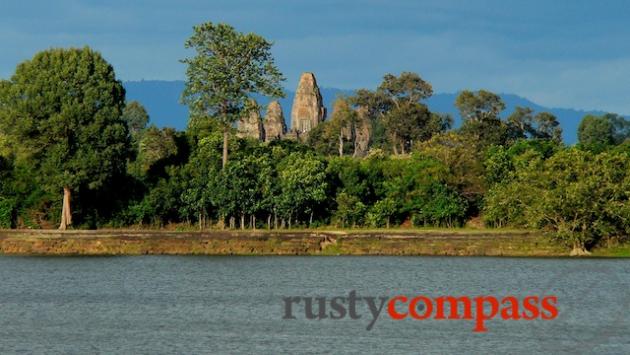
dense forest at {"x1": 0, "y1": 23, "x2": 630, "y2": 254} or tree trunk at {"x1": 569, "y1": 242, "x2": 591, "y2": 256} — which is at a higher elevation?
dense forest at {"x1": 0, "y1": 23, "x2": 630, "y2": 254}

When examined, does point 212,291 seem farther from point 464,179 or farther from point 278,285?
point 464,179

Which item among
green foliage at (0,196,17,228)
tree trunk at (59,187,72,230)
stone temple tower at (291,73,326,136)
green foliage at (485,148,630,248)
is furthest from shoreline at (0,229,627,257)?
stone temple tower at (291,73,326,136)

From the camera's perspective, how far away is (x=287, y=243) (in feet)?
262

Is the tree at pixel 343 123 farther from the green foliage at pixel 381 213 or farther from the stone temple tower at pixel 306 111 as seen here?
the green foliage at pixel 381 213

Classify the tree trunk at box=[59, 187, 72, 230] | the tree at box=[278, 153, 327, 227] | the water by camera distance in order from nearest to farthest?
the water
the tree at box=[278, 153, 327, 227]
the tree trunk at box=[59, 187, 72, 230]

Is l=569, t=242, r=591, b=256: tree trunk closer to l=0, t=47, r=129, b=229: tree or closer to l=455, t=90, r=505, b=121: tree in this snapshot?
l=0, t=47, r=129, b=229: tree

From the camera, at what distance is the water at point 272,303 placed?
3994cm

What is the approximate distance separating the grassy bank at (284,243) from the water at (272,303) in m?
2.86

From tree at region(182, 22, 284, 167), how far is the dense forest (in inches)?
4.1

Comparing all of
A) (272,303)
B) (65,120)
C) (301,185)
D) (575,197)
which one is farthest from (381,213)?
(272,303)

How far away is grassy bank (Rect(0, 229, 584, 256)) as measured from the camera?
7756 centimetres

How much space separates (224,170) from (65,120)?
38.0 feet

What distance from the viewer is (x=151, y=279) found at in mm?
62625

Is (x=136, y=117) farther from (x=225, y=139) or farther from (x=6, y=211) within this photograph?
(x=6, y=211)
